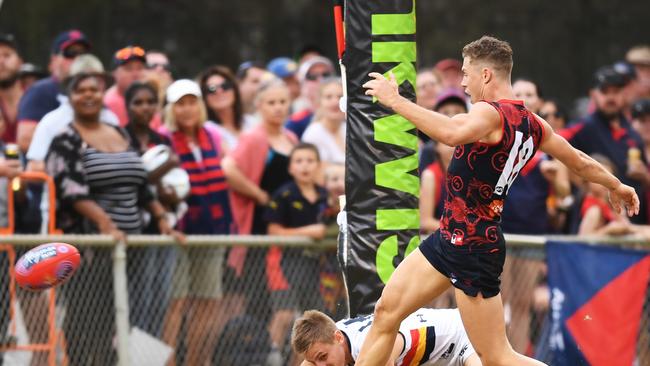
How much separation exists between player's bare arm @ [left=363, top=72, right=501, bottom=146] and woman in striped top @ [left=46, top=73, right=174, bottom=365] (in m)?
3.28

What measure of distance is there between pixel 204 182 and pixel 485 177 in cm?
375

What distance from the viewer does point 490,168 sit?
281 inches

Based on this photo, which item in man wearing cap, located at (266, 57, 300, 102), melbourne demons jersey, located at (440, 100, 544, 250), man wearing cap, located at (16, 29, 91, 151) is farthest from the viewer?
man wearing cap, located at (266, 57, 300, 102)

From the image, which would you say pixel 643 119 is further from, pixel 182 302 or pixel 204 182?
pixel 182 302

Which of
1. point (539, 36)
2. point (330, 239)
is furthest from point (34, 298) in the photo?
point (539, 36)

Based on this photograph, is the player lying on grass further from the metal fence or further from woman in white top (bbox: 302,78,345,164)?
woman in white top (bbox: 302,78,345,164)

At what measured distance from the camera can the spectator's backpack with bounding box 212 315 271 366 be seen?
10172 millimetres

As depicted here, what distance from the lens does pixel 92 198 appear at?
9789 mm

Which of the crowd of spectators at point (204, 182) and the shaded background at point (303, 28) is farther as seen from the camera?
the shaded background at point (303, 28)

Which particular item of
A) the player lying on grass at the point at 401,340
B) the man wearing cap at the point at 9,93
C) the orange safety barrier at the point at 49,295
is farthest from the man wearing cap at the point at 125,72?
the player lying on grass at the point at 401,340

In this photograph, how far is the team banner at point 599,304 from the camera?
397 inches

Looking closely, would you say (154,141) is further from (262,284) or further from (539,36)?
(539,36)

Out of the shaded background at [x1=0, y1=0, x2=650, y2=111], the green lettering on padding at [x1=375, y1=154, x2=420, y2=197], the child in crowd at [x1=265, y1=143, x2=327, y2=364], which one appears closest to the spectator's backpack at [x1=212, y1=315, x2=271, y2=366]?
the child in crowd at [x1=265, y1=143, x2=327, y2=364]

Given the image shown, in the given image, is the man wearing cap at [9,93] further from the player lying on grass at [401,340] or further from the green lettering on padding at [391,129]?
the player lying on grass at [401,340]
